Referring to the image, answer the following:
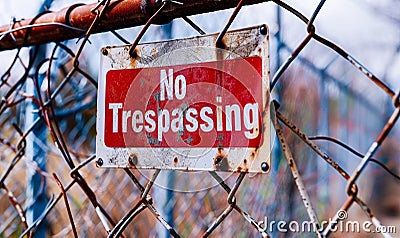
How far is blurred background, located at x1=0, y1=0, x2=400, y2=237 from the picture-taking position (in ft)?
2.86

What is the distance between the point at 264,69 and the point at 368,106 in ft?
4.57

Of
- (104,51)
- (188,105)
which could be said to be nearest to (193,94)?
(188,105)

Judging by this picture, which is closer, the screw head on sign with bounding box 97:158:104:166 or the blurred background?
the screw head on sign with bounding box 97:158:104:166

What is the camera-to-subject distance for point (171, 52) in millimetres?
469

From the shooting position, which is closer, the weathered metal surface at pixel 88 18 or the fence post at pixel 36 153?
the weathered metal surface at pixel 88 18

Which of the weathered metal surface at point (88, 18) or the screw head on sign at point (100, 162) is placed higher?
the weathered metal surface at point (88, 18)

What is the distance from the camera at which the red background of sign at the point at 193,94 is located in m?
0.42

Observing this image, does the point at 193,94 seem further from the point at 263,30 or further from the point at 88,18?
the point at 88,18

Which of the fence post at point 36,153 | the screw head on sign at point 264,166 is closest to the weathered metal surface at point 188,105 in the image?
the screw head on sign at point 264,166

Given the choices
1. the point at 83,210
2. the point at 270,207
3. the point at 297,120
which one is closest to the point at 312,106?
the point at 297,120

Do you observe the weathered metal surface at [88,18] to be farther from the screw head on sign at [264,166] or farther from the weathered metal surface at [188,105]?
the screw head on sign at [264,166]

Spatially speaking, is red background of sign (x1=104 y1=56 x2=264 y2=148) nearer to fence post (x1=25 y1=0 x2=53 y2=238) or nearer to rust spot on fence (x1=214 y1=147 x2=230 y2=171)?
rust spot on fence (x1=214 y1=147 x2=230 y2=171)

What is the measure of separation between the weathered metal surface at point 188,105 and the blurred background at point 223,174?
15cm

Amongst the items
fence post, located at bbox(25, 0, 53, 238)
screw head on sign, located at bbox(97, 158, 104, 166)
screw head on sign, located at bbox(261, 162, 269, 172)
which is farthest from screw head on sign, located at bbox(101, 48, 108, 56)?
fence post, located at bbox(25, 0, 53, 238)
